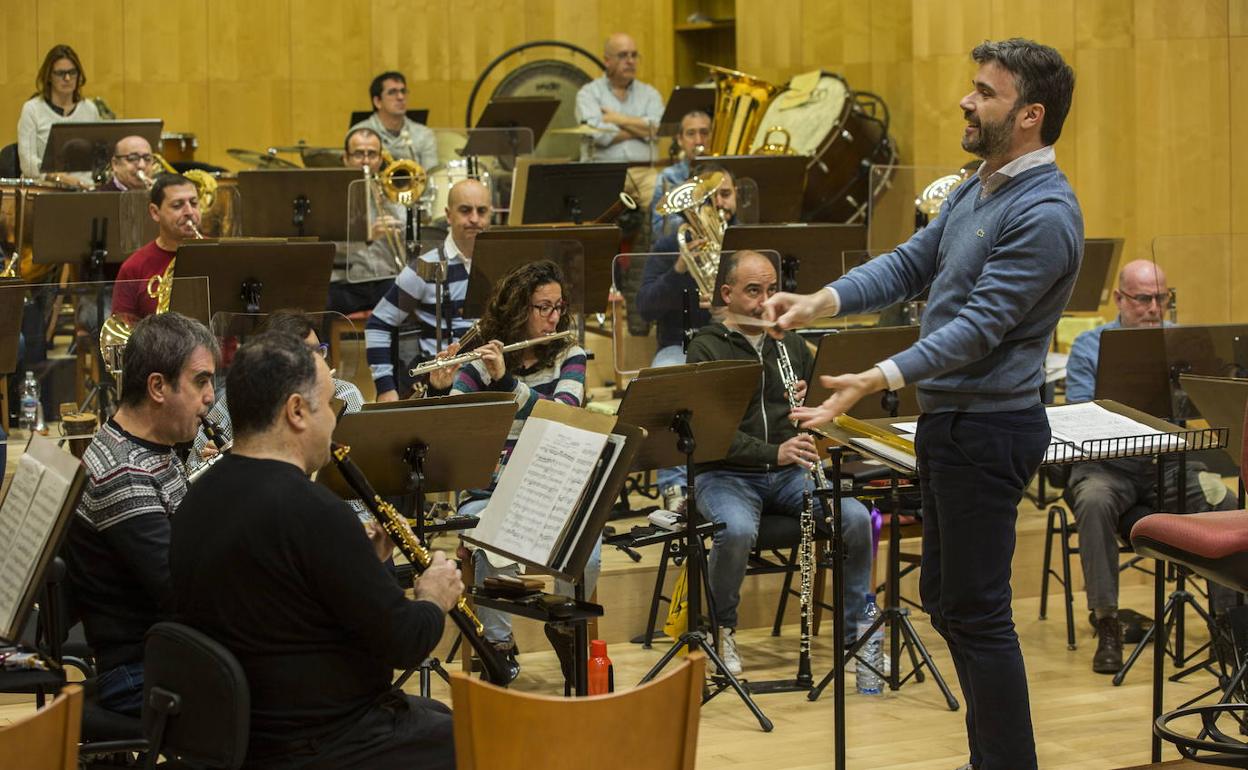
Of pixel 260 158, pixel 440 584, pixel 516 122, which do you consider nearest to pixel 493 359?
pixel 440 584

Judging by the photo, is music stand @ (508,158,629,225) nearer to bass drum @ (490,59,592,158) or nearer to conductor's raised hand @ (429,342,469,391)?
conductor's raised hand @ (429,342,469,391)

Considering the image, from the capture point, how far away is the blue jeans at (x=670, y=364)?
5160 millimetres

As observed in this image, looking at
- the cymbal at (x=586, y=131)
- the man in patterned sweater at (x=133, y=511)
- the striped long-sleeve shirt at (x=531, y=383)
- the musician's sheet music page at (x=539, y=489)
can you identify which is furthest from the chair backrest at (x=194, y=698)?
the cymbal at (x=586, y=131)

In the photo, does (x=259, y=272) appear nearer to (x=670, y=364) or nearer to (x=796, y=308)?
(x=670, y=364)

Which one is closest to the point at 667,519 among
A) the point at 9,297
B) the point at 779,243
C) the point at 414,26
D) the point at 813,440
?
the point at 813,440

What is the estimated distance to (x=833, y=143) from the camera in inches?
342

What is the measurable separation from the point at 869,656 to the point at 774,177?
3043 mm

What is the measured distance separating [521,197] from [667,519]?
2969 millimetres

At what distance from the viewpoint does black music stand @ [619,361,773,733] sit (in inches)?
164

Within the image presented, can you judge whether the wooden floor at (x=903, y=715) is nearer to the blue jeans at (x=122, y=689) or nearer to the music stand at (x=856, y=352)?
the music stand at (x=856, y=352)

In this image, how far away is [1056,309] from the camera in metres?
2.99

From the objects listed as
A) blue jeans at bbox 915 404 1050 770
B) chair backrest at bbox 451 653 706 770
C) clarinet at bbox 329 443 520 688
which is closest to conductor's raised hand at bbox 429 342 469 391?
clarinet at bbox 329 443 520 688

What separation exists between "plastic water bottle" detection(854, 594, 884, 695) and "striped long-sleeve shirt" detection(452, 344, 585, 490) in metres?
1.08

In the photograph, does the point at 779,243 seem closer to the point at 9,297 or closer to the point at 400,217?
the point at 400,217
